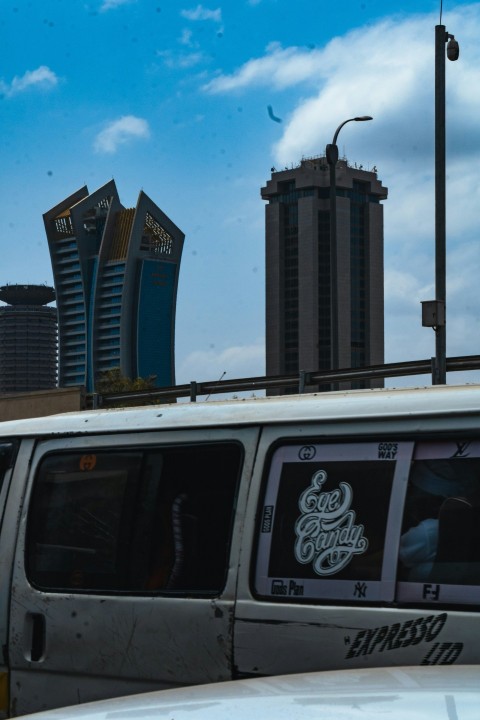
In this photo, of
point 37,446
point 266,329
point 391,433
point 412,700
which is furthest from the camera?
point 266,329

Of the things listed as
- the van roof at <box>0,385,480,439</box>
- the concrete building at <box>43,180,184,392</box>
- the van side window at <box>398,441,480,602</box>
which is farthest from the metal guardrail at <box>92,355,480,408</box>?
the concrete building at <box>43,180,184,392</box>

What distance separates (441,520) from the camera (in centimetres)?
392

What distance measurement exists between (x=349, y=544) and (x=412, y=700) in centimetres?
178

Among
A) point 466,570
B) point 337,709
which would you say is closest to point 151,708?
point 337,709

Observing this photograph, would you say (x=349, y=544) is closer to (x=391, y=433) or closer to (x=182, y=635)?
(x=391, y=433)

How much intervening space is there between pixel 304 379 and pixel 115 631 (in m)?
7.77

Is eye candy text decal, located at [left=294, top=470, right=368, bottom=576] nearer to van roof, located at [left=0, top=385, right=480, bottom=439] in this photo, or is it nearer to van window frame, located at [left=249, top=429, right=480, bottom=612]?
van window frame, located at [left=249, top=429, right=480, bottom=612]

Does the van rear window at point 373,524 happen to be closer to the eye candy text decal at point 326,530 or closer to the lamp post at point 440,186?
the eye candy text decal at point 326,530

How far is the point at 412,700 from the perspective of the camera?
89.4 inches

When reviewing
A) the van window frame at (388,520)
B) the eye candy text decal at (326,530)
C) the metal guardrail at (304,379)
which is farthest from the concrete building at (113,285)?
the eye candy text decal at (326,530)

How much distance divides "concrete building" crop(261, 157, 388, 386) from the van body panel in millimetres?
110654

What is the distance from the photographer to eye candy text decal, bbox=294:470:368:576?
13.3 ft

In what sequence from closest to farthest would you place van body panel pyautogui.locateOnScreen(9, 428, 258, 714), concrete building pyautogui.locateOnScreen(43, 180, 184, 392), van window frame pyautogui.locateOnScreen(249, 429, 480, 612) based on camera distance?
1. van window frame pyautogui.locateOnScreen(249, 429, 480, 612)
2. van body panel pyautogui.locateOnScreen(9, 428, 258, 714)
3. concrete building pyautogui.locateOnScreen(43, 180, 184, 392)

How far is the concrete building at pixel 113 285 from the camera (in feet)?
555
